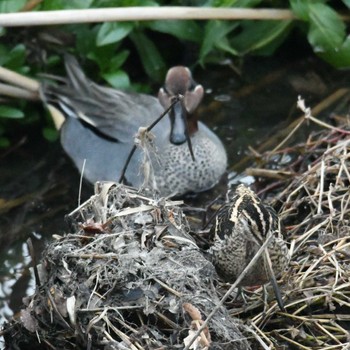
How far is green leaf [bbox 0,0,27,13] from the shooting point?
24.3ft

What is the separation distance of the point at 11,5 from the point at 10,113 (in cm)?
77

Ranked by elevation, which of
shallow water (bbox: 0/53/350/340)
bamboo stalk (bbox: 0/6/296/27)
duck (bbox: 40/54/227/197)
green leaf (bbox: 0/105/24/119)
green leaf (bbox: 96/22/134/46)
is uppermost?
bamboo stalk (bbox: 0/6/296/27)

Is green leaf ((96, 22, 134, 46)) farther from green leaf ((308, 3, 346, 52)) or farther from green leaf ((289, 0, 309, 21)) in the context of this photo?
green leaf ((308, 3, 346, 52))

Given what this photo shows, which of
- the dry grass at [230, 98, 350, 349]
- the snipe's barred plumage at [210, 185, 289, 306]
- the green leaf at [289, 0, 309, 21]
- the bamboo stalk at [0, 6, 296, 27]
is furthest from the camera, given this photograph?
the green leaf at [289, 0, 309, 21]

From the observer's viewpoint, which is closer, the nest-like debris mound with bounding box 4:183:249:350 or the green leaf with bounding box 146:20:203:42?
the nest-like debris mound with bounding box 4:183:249:350

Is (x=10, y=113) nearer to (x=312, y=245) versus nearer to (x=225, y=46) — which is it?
(x=225, y=46)

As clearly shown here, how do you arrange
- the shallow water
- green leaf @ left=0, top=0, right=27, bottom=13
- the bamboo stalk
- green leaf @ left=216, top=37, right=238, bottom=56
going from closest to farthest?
the shallow water
the bamboo stalk
green leaf @ left=0, top=0, right=27, bottom=13
green leaf @ left=216, top=37, right=238, bottom=56

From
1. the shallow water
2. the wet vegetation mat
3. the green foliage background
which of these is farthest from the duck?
the wet vegetation mat

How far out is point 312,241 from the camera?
575cm

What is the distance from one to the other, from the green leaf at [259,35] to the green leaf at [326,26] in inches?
10.8

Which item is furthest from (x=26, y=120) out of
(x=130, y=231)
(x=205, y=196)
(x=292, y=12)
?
(x=130, y=231)

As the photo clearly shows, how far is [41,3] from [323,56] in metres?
2.24

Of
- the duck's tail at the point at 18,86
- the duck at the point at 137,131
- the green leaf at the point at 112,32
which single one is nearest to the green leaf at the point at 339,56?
the duck at the point at 137,131

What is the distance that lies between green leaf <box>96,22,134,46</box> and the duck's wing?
36cm
